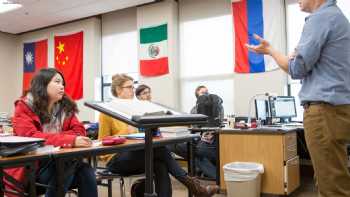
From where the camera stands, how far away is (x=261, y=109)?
14.0ft

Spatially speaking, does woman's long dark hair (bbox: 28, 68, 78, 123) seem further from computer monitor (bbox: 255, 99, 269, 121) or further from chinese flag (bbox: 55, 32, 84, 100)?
chinese flag (bbox: 55, 32, 84, 100)

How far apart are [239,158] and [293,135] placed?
58 centimetres

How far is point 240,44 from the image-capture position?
534 cm

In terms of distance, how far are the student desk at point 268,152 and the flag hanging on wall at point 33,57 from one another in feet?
18.5

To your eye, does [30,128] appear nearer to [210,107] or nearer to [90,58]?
[210,107]

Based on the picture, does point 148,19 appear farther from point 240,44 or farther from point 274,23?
point 274,23

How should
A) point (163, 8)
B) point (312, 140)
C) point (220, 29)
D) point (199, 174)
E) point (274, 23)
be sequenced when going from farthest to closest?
point (163, 8), point (220, 29), point (274, 23), point (199, 174), point (312, 140)

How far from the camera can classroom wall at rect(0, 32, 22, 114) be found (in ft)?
27.2

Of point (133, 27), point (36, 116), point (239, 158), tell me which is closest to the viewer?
point (36, 116)

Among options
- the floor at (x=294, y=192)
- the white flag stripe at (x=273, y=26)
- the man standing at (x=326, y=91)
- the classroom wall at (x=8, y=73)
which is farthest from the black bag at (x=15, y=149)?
the classroom wall at (x=8, y=73)

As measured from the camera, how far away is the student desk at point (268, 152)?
319 cm

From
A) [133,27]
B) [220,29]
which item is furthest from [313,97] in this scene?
[133,27]

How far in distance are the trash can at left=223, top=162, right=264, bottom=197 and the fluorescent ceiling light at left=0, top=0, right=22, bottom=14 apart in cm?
482

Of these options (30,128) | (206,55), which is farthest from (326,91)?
(206,55)
